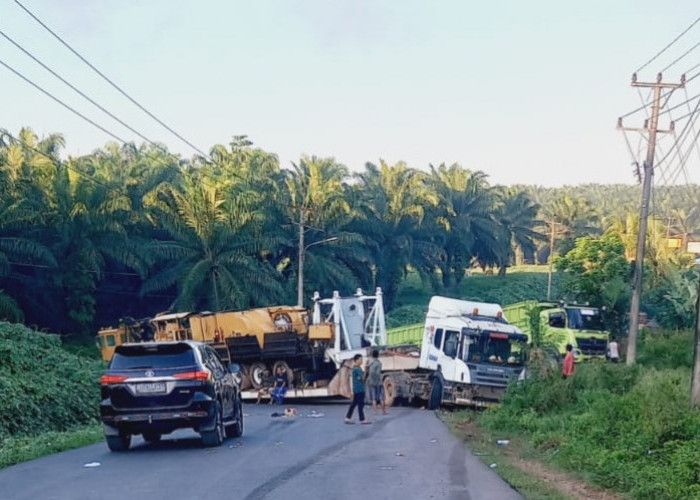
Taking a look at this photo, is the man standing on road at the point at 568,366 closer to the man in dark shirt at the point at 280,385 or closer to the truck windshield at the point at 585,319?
the man in dark shirt at the point at 280,385

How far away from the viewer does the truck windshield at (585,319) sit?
4097cm

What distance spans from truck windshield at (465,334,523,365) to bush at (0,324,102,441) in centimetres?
1100

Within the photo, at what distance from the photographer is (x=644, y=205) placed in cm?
3650

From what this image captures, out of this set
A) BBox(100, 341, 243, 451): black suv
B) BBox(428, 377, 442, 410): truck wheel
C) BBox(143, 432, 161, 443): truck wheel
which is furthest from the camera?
BBox(428, 377, 442, 410): truck wheel

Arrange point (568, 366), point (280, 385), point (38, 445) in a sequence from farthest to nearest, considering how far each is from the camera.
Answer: point (280, 385)
point (568, 366)
point (38, 445)

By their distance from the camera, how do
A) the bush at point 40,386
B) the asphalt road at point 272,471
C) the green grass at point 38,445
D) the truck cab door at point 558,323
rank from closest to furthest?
1. the asphalt road at point 272,471
2. the green grass at point 38,445
3. the bush at point 40,386
4. the truck cab door at point 558,323

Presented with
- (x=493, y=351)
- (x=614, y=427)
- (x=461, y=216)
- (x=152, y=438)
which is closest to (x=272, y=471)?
(x=614, y=427)

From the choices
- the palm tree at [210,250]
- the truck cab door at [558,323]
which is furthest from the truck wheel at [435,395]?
the palm tree at [210,250]

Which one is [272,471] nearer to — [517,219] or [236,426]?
[236,426]

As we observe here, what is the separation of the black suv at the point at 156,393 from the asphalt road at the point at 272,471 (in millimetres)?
466

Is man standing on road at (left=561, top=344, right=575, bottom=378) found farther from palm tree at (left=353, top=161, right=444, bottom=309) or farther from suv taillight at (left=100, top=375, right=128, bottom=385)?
palm tree at (left=353, top=161, right=444, bottom=309)

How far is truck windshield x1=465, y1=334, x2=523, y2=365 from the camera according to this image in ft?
99.2

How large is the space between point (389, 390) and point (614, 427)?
18199 mm

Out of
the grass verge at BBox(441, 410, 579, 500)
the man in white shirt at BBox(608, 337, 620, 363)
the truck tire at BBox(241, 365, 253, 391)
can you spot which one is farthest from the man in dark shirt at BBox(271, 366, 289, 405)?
the man in white shirt at BBox(608, 337, 620, 363)
